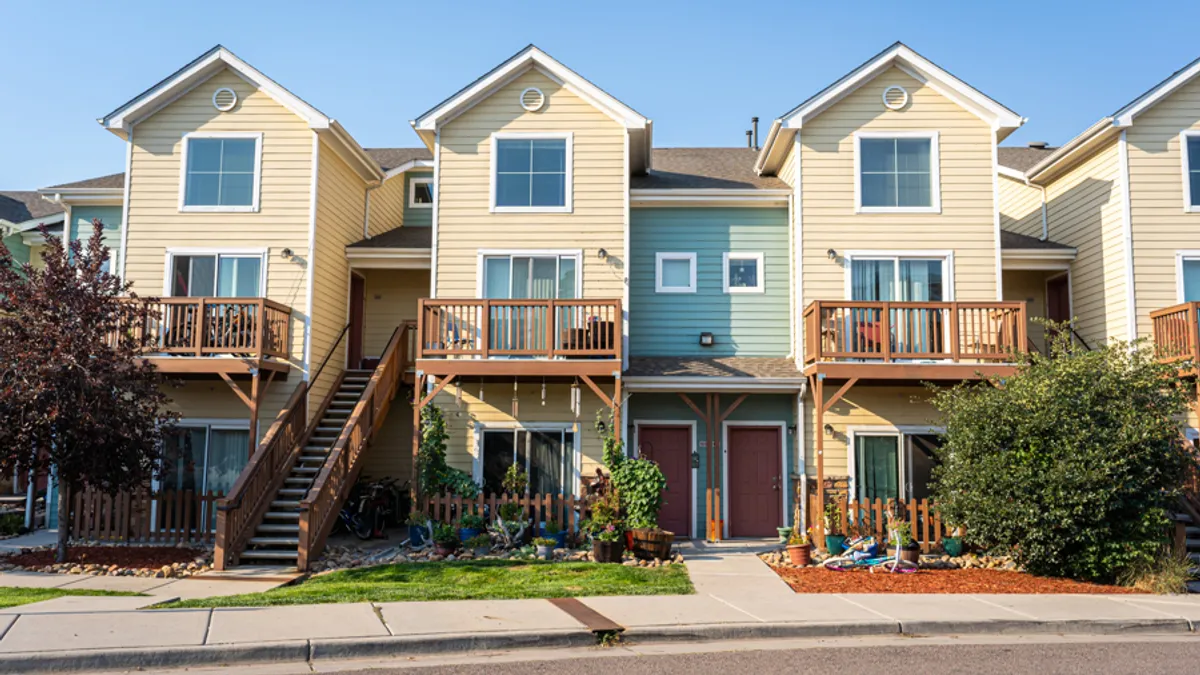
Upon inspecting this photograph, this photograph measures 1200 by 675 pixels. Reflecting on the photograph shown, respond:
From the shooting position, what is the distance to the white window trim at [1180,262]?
52.3 ft

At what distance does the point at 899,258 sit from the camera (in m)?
16.5

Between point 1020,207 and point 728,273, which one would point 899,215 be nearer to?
point 728,273

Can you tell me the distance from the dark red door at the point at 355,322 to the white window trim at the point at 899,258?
9.73 meters

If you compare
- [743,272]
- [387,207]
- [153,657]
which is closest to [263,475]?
[153,657]

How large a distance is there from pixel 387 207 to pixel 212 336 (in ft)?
20.5

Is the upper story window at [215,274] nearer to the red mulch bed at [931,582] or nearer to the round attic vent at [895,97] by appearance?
the red mulch bed at [931,582]

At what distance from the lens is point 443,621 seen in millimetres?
8828

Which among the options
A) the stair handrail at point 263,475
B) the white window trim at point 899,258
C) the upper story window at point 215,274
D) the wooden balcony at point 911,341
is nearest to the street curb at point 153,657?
the stair handrail at point 263,475

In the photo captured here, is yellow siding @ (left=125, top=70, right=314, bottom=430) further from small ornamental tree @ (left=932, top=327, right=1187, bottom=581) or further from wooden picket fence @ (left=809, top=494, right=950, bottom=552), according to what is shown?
small ornamental tree @ (left=932, top=327, right=1187, bottom=581)

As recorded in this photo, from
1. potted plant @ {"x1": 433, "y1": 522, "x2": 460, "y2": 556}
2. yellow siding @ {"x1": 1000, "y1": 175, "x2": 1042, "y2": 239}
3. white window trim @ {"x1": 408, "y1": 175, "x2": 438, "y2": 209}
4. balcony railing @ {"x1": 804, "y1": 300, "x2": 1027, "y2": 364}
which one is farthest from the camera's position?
white window trim @ {"x1": 408, "y1": 175, "x2": 438, "y2": 209}

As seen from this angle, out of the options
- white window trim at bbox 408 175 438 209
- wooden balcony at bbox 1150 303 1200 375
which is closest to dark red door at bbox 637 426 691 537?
Answer: wooden balcony at bbox 1150 303 1200 375

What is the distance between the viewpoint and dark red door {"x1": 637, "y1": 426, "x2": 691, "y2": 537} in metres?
16.5

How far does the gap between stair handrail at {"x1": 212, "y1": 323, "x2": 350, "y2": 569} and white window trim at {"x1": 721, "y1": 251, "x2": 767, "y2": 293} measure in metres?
7.57

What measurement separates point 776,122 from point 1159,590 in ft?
31.3
